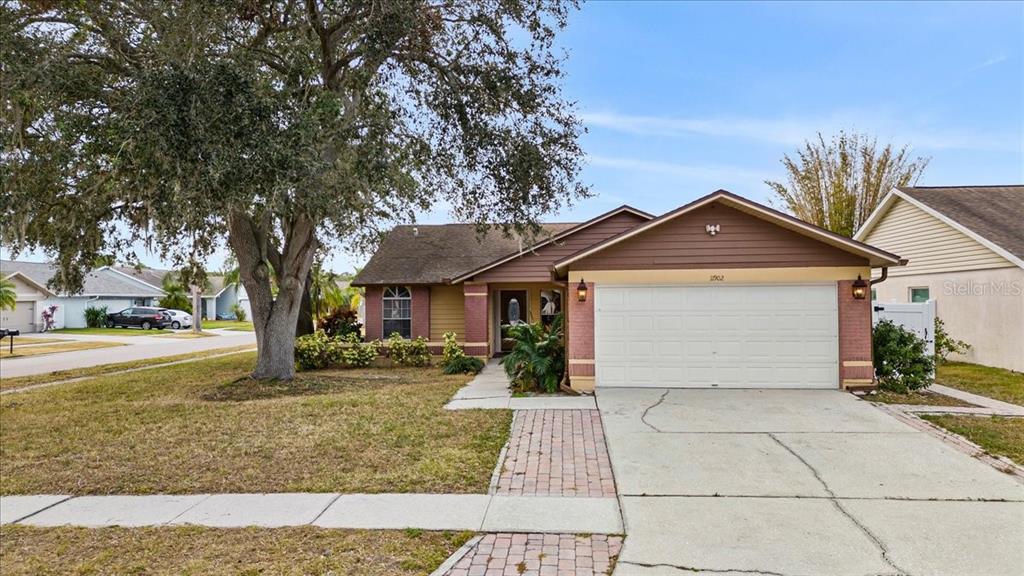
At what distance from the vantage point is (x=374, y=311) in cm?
1839

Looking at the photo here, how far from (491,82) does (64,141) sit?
6.90 m

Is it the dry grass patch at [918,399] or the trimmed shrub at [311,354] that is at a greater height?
the trimmed shrub at [311,354]

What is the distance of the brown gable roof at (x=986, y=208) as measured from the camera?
45.7ft

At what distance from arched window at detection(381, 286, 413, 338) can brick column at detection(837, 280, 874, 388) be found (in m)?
12.5

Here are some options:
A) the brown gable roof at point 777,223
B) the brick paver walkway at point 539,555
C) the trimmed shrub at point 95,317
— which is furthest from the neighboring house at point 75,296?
the brick paver walkway at point 539,555

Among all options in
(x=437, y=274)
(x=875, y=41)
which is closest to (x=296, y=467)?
(x=437, y=274)

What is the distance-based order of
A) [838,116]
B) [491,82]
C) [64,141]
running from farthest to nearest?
[838,116]
[491,82]
[64,141]

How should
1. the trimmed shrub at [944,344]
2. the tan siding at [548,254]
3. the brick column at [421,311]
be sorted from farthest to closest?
1. the brick column at [421,311]
2. the tan siding at [548,254]
3. the trimmed shrub at [944,344]

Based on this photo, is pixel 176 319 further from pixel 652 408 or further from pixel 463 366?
pixel 652 408

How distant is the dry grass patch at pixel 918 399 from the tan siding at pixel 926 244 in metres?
5.42

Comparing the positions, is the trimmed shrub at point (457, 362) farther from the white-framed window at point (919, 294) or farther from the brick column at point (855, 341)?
the white-framed window at point (919, 294)

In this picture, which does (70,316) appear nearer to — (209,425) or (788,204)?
(209,425)

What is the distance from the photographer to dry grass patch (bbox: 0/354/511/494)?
20.1 feet

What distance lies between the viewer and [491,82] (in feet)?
35.7
